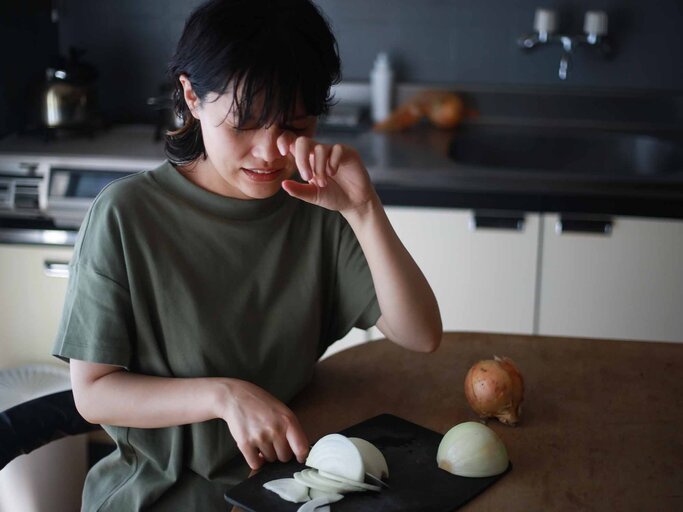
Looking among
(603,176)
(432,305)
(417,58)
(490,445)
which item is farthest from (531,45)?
(490,445)

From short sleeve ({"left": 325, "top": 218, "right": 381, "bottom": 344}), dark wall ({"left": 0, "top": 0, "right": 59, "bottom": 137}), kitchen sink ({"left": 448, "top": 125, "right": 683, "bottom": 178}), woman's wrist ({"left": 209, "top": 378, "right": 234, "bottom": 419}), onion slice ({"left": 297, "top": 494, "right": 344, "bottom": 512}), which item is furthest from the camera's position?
kitchen sink ({"left": 448, "top": 125, "right": 683, "bottom": 178})

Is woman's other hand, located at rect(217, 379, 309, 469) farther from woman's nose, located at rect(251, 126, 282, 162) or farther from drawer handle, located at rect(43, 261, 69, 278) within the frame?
drawer handle, located at rect(43, 261, 69, 278)

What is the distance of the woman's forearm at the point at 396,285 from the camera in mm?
1254

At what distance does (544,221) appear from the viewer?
236 cm

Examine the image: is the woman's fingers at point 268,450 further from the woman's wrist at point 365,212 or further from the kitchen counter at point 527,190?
the kitchen counter at point 527,190

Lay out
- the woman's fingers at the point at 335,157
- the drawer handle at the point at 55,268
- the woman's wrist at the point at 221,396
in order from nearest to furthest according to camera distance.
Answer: the woman's wrist at the point at 221,396 < the woman's fingers at the point at 335,157 < the drawer handle at the point at 55,268

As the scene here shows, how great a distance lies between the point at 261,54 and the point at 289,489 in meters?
0.50

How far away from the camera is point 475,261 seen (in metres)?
2.40

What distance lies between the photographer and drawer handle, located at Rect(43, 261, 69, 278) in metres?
2.50

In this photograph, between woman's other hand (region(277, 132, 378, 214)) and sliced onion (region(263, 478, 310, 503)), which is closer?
sliced onion (region(263, 478, 310, 503))

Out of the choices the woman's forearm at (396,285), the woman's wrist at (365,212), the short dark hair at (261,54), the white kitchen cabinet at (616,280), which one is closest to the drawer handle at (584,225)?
the white kitchen cabinet at (616,280)

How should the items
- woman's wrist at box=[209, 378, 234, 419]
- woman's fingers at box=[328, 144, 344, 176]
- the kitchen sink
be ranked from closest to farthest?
woman's wrist at box=[209, 378, 234, 419] → woman's fingers at box=[328, 144, 344, 176] → the kitchen sink

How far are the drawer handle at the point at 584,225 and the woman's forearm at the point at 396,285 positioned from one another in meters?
1.10

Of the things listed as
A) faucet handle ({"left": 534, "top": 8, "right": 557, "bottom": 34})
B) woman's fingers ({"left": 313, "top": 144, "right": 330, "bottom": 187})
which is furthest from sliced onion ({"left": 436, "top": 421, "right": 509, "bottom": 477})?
faucet handle ({"left": 534, "top": 8, "right": 557, "bottom": 34})
